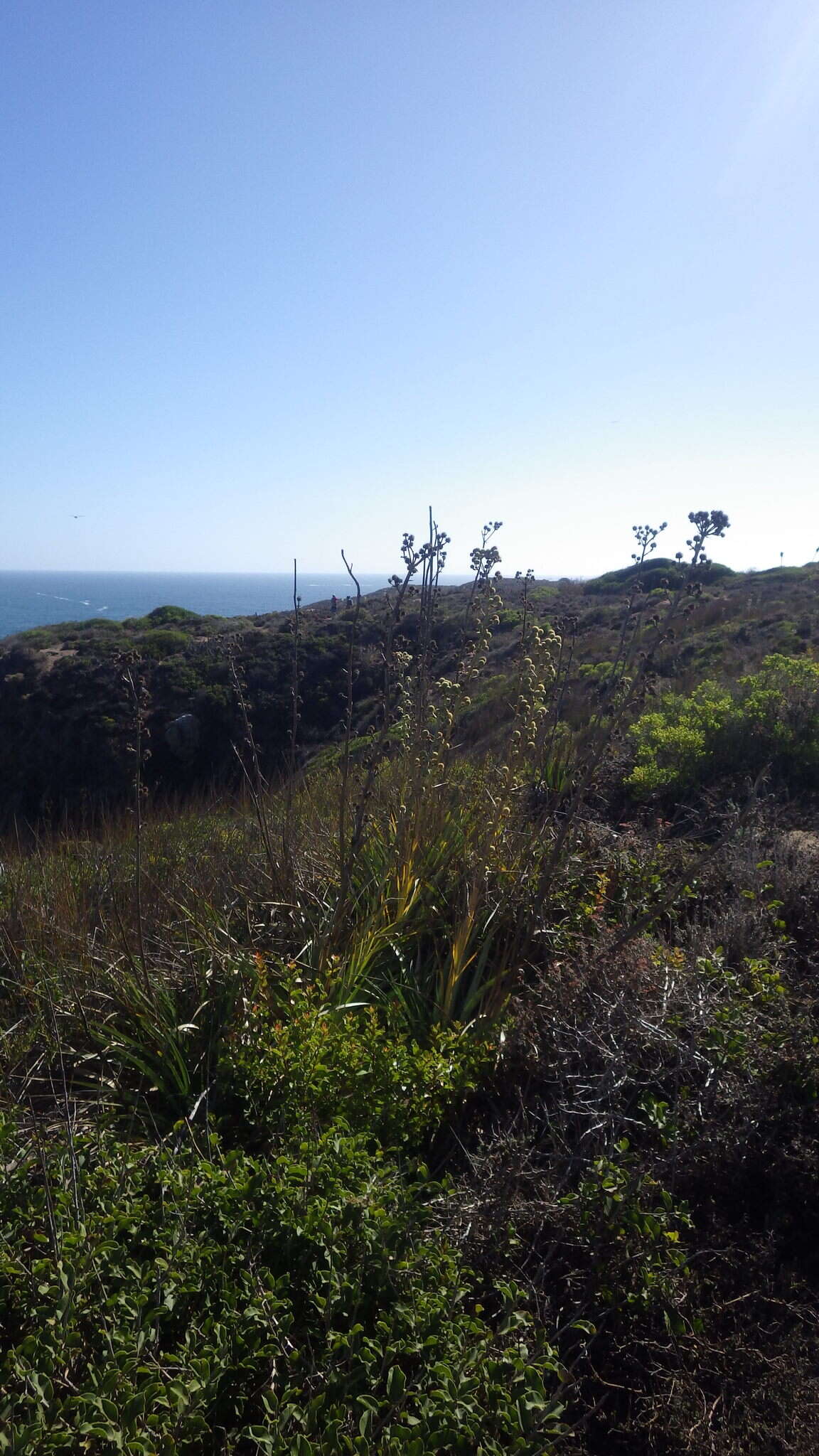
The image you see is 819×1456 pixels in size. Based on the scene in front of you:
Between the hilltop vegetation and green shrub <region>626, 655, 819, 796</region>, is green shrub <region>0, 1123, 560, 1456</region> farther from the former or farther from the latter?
green shrub <region>626, 655, 819, 796</region>

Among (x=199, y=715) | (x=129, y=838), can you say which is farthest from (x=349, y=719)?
(x=199, y=715)

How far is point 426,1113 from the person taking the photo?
8.32 feet

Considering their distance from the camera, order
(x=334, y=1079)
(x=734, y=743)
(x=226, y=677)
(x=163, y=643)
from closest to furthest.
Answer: (x=334, y=1079)
(x=734, y=743)
(x=226, y=677)
(x=163, y=643)

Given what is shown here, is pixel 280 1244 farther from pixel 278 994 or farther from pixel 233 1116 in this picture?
pixel 278 994

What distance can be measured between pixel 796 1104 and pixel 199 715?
14.0 meters

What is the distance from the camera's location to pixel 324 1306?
172 cm

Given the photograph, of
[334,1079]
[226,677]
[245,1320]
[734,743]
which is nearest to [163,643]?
[226,677]

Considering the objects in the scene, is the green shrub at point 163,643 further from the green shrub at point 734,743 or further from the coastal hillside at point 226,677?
the green shrub at point 734,743

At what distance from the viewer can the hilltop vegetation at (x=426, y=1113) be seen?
1663 millimetres

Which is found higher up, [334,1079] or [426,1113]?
[334,1079]

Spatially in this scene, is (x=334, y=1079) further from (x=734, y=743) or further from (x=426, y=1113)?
(x=734, y=743)

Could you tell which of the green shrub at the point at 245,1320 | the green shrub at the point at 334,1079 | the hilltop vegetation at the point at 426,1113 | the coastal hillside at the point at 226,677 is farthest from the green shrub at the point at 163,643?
the green shrub at the point at 245,1320

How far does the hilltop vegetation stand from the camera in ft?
5.46

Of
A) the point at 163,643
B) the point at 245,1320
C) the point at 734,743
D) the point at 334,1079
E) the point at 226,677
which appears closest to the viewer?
the point at 245,1320
